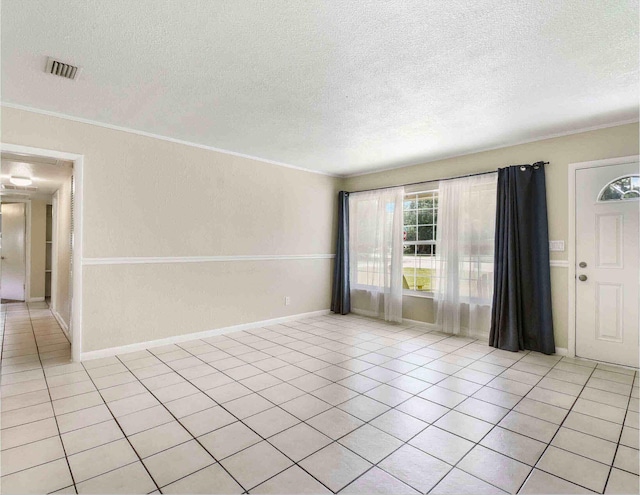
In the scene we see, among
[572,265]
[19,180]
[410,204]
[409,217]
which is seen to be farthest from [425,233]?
[19,180]

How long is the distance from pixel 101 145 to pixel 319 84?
8.39ft

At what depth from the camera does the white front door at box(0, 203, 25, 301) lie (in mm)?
7016

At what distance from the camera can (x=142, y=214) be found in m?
3.84

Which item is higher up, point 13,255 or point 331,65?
point 331,65

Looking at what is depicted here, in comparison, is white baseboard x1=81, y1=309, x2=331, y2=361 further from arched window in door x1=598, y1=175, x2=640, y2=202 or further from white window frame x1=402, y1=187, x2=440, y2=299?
arched window in door x1=598, y1=175, x2=640, y2=202

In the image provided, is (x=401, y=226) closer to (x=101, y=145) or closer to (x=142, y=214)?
(x=142, y=214)

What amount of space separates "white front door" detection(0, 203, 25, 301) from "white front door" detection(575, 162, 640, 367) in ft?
32.4

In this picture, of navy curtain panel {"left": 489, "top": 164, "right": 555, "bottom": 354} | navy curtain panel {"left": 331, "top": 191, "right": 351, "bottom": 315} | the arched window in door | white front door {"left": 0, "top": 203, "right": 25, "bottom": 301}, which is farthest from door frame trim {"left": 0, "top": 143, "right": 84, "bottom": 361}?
the arched window in door

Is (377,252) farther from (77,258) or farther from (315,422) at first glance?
(77,258)

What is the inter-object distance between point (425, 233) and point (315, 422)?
11.7 ft

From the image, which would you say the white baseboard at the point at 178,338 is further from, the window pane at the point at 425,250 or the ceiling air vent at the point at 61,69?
the ceiling air vent at the point at 61,69

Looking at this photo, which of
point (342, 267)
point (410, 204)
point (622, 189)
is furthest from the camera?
point (342, 267)

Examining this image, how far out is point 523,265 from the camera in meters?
3.92

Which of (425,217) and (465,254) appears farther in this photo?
(425,217)
